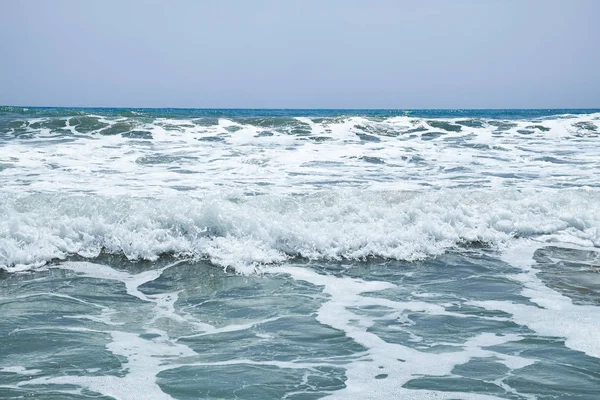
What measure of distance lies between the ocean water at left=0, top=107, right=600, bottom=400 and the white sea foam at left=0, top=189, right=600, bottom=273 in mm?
29

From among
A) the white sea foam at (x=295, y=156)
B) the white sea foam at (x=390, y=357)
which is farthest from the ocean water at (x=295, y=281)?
the white sea foam at (x=295, y=156)

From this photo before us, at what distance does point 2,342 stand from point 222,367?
180 centimetres

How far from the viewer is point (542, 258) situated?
24.1 feet

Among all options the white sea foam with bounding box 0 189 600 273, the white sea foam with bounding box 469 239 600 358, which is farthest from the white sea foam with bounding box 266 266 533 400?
the white sea foam with bounding box 0 189 600 273

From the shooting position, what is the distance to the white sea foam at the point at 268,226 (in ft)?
23.7

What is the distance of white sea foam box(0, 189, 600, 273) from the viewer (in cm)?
722

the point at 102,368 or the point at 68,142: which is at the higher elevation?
the point at 68,142

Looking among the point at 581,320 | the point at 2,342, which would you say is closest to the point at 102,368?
the point at 2,342

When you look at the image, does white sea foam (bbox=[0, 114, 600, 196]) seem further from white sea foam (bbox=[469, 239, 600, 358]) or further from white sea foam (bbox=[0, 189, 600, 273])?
white sea foam (bbox=[469, 239, 600, 358])

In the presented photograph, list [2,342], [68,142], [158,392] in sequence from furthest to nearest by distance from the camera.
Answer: [68,142], [2,342], [158,392]

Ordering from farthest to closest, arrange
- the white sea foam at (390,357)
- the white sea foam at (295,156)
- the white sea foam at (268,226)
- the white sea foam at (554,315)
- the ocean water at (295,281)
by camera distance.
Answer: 1. the white sea foam at (295,156)
2. the white sea foam at (268,226)
3. the white sea foam at (554,315)
4. the ocean water at (295,281)
5. the white sea foam at (390,357)

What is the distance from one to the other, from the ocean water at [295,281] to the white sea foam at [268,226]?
3cm

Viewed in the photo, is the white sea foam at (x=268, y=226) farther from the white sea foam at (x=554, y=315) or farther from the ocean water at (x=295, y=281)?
the white sea foam at (x=554, y=315)

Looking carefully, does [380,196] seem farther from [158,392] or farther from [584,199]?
[158,392]
